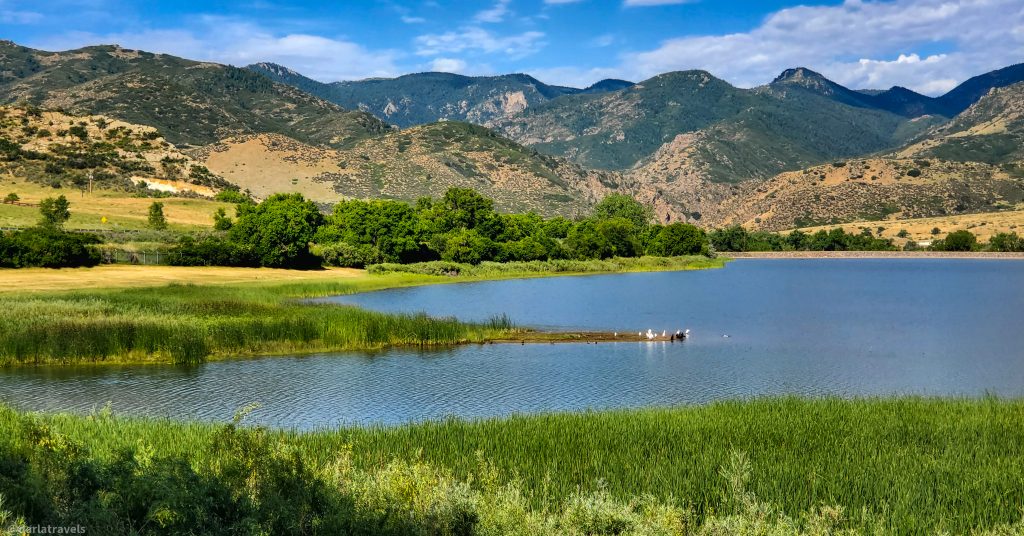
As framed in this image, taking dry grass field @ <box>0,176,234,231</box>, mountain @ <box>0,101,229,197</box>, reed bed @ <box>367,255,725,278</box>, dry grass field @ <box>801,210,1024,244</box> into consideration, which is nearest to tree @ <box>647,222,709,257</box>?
reed bed @ <box>367,255,725,278</box>

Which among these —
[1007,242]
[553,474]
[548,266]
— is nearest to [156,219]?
[548,266]

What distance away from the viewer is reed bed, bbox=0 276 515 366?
109ft

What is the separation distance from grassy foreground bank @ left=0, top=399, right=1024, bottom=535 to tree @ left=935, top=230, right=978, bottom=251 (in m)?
162

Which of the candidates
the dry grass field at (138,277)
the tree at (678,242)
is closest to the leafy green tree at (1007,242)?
the tree at (678,242)

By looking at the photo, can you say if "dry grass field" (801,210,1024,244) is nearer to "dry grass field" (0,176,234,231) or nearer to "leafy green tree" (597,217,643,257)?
"leafy green tree" (597,217,643,257)

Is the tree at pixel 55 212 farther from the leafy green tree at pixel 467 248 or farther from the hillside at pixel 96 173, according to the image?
the leafy green tree at pixel 467 248

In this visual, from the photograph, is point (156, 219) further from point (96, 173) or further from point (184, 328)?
point (184, 328)

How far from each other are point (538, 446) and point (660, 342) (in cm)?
2798

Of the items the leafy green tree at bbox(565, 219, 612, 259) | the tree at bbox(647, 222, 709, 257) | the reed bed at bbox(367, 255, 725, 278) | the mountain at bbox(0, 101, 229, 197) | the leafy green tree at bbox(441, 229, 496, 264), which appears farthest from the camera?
the tree at bbox(647, 222, 709, 257)

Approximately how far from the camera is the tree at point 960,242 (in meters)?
162

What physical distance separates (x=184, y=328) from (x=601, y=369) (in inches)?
755

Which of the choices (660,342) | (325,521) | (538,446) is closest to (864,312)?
Answer: (660,342)

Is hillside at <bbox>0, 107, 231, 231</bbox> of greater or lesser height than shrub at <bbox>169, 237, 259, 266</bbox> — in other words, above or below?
above

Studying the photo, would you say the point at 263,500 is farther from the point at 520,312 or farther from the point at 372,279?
→ the point at 372,279
